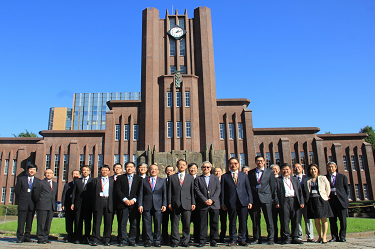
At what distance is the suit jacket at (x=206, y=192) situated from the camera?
8133 mm

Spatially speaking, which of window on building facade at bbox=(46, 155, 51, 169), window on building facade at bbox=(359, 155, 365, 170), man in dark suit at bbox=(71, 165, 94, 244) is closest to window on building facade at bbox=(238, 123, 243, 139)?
window on building facade at bbox=(359, 155, 365, 170)

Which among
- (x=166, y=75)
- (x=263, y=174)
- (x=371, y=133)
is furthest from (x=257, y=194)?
(x=371, y=133)

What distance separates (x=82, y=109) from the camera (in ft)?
313

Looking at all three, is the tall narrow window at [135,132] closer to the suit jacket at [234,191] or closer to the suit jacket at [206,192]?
the suit jacket at [206,192]

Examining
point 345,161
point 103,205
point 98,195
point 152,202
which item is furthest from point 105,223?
point 345,161

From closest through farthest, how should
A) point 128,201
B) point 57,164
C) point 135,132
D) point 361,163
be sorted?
point 128,201 → point 135,132 → point 57,164 → point 361,163

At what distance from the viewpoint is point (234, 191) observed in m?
8.25

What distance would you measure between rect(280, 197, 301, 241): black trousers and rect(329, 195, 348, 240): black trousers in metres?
1.07

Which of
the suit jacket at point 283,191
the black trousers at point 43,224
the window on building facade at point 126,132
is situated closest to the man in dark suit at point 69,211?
the black trousers at point 43,224

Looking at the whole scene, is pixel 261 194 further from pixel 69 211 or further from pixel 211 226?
pixel 69 211

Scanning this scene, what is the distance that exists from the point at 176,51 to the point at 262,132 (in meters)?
13.9

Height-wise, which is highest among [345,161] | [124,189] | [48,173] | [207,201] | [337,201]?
[345,161]

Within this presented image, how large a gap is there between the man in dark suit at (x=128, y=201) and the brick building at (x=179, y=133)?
77.1 feet

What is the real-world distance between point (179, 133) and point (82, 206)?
950 inches
